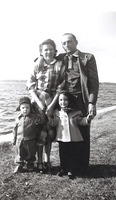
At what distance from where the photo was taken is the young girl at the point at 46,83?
4826 mm

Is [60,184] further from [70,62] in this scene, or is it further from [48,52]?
[48,52]

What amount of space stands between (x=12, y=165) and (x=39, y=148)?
81cm

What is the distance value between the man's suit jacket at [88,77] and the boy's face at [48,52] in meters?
0.26

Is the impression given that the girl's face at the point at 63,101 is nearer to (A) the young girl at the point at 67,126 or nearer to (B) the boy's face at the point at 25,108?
(A) the young girl at the point at 67,126

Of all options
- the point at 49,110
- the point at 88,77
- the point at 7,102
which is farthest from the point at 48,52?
the point at 7,102

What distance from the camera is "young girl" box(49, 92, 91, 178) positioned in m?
4.77

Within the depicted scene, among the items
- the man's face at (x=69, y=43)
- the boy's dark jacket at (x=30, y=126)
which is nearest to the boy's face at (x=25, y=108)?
the boy's dark jacket at (x=30, y=126)

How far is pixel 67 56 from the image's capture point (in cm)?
495

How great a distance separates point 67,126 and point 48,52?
3.80 feet

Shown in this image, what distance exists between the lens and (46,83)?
4.91m

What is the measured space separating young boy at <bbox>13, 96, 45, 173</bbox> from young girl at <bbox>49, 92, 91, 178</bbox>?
0.93 ft

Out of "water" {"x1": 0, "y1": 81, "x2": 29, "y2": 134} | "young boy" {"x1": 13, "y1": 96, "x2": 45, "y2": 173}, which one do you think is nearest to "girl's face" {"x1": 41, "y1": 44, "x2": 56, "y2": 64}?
"young boy" {"x1": 13, "y1": 96, "x2": 45, "y2": 173}

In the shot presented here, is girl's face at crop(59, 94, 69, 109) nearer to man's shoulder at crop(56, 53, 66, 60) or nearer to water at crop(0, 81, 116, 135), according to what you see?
man's shoulder at crop(56, 53, 66, 60)

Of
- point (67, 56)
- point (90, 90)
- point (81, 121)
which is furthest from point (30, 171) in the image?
point (67, 56)
